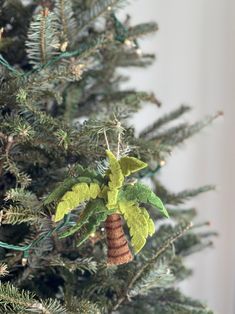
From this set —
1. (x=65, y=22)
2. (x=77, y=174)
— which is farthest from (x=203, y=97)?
(x=77, y=174)

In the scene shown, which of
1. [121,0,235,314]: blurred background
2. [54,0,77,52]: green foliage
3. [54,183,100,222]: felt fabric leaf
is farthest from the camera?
[121,0,235,314]: blurred background

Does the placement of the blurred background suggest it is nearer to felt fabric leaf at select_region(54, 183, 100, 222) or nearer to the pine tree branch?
the pine tree branch

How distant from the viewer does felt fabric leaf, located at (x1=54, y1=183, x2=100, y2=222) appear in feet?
1.47

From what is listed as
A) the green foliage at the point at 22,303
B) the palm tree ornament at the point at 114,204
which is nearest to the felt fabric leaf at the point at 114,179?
the palm tree ornament at the point at 114,204

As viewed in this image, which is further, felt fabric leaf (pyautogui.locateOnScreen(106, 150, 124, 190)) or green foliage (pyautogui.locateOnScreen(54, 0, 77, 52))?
green foliage (pyautogui.locateOnScreen(54, 0, 77, 52))

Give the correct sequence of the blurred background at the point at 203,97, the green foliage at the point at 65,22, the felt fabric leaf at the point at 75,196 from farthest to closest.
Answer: the blurred background at the point at 203,97, the green foliage at the point at 65,22, the felt fabric leaf at the point at 75,196

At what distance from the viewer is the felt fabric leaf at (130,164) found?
1.50ft

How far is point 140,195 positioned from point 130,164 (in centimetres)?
3

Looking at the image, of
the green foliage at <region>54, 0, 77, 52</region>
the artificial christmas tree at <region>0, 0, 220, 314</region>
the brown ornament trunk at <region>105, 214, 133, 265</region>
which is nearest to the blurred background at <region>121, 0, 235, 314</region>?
the artificial christmas tree at <region>0, 0, 220, 314</region>

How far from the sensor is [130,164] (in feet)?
1.52

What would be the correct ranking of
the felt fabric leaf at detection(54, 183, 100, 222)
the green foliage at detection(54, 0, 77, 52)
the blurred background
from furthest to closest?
the blurred background
the green foliage at detection(54, 0, 77, 52)
the felt fabric leaf at detection(54, 183, 100, 222)

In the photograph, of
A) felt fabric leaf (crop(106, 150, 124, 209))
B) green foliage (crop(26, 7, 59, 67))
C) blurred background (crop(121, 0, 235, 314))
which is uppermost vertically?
green foliage (crop(26, 7, 59, 67))

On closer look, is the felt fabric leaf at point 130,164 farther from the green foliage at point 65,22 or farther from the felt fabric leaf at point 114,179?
the green foliage at point 65,22

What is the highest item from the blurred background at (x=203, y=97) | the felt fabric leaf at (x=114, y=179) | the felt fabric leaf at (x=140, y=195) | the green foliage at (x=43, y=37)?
the green foliage at (x=43, y=37)
